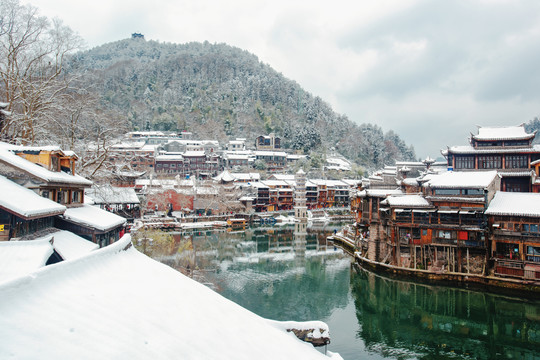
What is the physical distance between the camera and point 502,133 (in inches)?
1091

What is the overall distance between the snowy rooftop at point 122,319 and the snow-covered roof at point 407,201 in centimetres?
2017

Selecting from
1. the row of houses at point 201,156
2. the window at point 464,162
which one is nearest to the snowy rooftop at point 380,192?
the window at point 464,162

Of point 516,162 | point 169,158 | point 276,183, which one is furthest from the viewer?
point 169,158

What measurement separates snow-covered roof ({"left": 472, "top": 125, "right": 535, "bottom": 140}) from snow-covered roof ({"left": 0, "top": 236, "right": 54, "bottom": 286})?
98.4 ft

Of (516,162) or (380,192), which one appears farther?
(516,162)

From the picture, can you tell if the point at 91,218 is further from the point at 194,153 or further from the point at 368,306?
the point at 194,153

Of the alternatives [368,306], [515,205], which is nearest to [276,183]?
[515,205]

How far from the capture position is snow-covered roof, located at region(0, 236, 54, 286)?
687cm

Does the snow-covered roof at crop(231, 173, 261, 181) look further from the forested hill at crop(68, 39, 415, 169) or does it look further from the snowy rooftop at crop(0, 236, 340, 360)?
the snowy rooftop at crop(0, 236, 340, 360)

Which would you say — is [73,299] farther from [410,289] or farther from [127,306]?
[410,289]

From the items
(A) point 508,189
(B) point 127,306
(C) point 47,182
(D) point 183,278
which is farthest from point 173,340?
(A) point 508,189

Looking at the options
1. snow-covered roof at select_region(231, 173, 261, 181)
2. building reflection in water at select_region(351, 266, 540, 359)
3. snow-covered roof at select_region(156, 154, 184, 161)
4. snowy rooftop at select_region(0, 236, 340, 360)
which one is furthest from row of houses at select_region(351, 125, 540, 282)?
snow-covered roof at select_region(156, 154, 184, 161)

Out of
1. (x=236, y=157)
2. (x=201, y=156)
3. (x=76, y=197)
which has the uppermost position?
(x=236, y=157)

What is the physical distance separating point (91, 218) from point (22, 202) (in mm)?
4121
